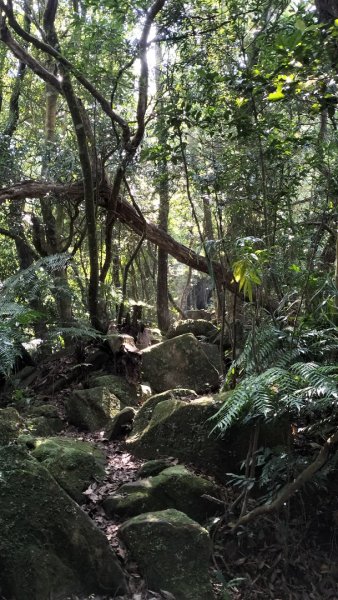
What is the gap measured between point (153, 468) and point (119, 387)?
6.83 feet

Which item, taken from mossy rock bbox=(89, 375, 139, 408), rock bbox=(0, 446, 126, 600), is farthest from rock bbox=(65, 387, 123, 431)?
rock bbox=(0, 446, 126, 600)

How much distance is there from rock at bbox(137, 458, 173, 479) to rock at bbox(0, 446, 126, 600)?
46.8 inches

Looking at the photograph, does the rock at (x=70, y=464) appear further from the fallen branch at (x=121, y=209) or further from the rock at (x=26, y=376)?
the fallen branch at (x=121, y=209)

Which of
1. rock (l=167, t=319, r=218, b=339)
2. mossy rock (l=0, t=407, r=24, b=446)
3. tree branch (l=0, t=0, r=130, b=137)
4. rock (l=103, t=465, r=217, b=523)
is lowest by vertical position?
rock (l=103, t=465, r=217, b=523)

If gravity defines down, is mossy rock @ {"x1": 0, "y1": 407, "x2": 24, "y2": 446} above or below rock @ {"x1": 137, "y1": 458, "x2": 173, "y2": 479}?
above

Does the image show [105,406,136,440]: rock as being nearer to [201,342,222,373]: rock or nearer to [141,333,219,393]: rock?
[141,333,219,393]: rock

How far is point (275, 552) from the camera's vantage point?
3691 mm

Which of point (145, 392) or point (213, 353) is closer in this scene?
point (145, 392)

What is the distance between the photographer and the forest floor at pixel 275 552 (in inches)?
136

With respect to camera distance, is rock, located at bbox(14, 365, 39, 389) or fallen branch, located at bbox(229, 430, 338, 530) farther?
rock, located at bbox(14, 365, 39, 389)

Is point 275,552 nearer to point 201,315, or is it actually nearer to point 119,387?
point 119,387

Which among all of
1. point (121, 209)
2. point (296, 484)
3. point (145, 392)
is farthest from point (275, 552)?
point (121, 209)

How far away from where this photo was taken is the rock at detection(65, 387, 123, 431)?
224 inches

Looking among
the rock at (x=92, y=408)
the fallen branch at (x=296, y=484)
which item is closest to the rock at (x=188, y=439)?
the fallen branch at (x=296, y=484)
